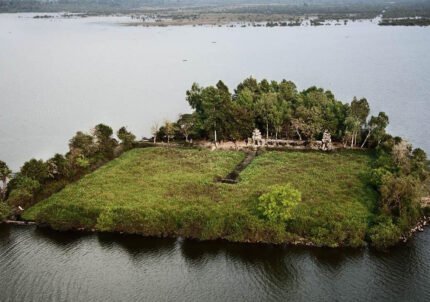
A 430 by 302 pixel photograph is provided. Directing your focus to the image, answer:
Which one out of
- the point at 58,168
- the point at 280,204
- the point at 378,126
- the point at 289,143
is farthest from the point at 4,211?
the point at 378,126

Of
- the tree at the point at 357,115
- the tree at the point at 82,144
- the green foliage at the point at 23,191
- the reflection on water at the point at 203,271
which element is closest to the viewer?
the reflection on water at the point at 203,271

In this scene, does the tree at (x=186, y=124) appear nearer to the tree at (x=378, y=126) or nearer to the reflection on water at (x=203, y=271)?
the tree at (x=378, y=126)

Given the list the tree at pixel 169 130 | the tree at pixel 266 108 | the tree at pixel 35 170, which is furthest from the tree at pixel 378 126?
the tree at pixel 35 170

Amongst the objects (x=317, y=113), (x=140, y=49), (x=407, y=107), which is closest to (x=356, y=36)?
(x=140, y=49)

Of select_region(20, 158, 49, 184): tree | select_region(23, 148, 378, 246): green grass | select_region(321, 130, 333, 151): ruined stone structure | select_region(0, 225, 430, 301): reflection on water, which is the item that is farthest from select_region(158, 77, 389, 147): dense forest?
select_region(0, 225, 430, 301): reflection on water

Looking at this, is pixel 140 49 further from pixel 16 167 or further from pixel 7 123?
pixel 16 167

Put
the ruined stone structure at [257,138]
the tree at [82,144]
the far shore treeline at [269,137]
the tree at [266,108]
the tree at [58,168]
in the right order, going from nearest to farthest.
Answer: the far shore treeline at [269,137] → the tree at [58,168] → the tree at [82,144] → the ruined stone structure at [257,138] → the tree at [266,108]

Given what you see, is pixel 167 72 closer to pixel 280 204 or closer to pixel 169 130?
pixel 169 130
